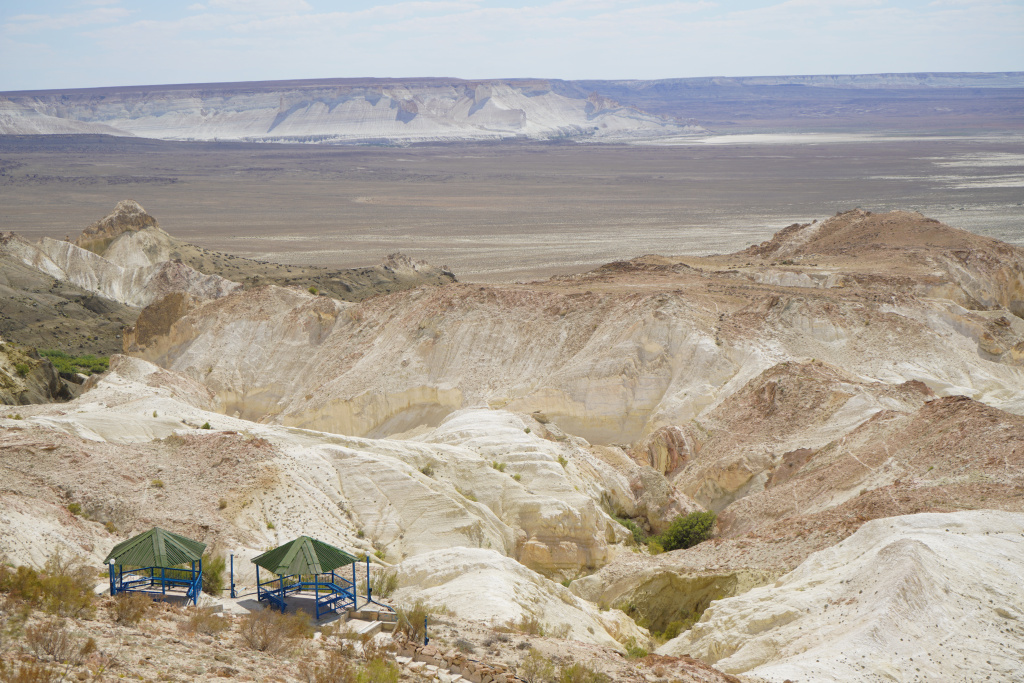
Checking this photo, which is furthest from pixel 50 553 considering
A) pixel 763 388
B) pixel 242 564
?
pixel 763 388

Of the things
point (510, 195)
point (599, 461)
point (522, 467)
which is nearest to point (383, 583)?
point (522, 467)

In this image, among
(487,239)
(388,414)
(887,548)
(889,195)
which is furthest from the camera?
(889,195)

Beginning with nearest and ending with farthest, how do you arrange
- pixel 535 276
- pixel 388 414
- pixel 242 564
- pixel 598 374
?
pixel 242 564 → pixel 598 374 → pixel 388 414 → pixel 535 276

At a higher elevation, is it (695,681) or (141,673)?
(141,673)

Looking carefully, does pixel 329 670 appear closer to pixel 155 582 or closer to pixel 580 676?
pixel 580 676

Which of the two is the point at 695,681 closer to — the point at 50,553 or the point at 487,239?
the point at 50,553

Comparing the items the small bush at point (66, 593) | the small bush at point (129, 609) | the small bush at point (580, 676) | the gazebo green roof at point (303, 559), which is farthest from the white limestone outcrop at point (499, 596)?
the small bush at point (66, 593)
